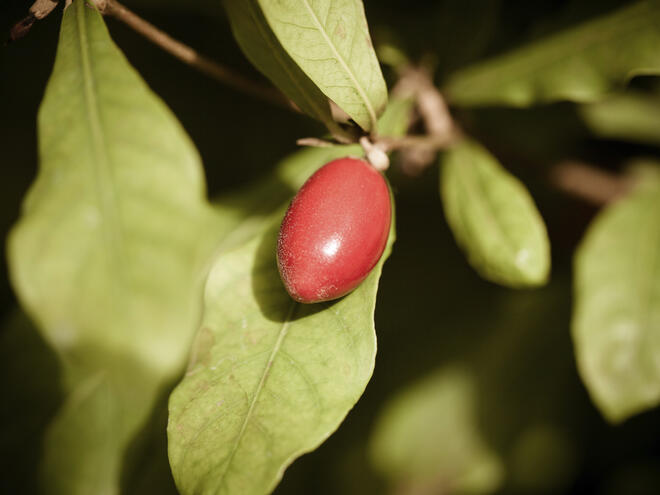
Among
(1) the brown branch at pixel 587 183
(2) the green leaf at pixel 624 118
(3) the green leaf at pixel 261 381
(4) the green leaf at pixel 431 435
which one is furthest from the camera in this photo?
(4) the green leaf at pixel 431 435

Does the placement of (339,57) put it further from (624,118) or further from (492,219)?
(624,118)

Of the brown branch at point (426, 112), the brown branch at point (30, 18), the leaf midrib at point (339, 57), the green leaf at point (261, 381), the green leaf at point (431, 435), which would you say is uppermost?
the brown branch at point (30, 18)

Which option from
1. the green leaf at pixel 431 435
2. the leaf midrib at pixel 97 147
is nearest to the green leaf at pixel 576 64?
the leaf midrib at pixel 97 147

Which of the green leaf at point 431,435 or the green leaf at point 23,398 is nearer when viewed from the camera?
the green leaf at point 23,398

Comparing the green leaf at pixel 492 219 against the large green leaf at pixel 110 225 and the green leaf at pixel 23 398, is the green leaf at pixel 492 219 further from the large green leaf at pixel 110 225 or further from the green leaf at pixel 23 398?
the green leaf at pixel 23 398

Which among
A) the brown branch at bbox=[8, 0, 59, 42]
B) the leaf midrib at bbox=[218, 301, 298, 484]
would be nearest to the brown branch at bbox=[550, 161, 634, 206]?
the leaf midrib at bbox=[218, 301, 298, 484]

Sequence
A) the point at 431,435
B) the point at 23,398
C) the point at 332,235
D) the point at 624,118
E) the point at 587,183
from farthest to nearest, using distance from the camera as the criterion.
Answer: the point at 431,435 < the point at 624,118 < the point at 587,183 < the point at 23,398 < the point at 332,235

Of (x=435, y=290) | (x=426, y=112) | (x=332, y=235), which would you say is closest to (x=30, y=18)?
(x=332, y=235)
